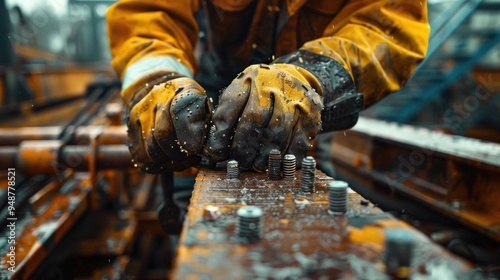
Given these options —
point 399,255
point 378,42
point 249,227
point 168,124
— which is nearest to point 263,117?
point 168,124

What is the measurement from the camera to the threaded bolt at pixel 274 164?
49.4 inches

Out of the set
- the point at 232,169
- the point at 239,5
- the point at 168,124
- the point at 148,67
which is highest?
the point at 239,5

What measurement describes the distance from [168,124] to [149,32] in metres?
0.75

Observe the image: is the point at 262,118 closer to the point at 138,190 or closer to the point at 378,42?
the point at 378,42

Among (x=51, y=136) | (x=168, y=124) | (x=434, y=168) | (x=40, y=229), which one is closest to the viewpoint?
(x=168, y=124)

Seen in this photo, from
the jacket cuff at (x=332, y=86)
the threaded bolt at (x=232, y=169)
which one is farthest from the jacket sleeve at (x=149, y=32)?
the threaded bolt at (x=232, y=169)

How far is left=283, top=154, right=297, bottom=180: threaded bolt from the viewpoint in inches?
49.1

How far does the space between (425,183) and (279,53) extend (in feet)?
4.73

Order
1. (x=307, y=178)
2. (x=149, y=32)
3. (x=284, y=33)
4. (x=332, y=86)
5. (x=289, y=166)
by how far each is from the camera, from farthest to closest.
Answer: (x=284, y=33)
(x=149, y=32)
(x=332, y=86)
(x=289, y=166)
(x=307, y=178)

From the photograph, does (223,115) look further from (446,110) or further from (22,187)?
(446,110)

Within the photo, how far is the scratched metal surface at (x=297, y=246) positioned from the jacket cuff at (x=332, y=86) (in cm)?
62

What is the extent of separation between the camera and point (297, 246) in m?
0.79

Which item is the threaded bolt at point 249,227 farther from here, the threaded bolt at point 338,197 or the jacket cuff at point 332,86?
the jacket cuff at point 332,86

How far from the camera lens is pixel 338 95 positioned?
1.63 meters
